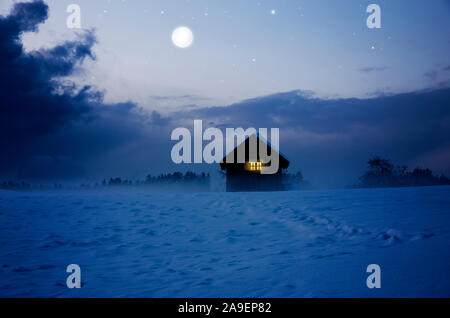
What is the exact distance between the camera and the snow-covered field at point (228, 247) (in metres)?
4.33

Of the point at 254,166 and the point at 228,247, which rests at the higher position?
the point at 254,166

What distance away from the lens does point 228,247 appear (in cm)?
630

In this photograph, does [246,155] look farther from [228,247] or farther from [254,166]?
[228,247]

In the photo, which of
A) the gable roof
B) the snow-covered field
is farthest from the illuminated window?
the snow-covered field

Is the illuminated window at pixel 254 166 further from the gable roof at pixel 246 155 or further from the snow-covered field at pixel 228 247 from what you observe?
the snow-covered field at pixel 228 247

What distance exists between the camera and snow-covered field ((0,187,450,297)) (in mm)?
4332

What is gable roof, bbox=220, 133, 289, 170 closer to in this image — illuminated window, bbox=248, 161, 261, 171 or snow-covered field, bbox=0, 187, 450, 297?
illuminated window, bbox=248, 161, 261, 171

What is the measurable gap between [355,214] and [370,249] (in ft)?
9.17

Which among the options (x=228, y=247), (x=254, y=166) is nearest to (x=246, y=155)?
(x=254, y=166)

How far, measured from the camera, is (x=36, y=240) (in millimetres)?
6707

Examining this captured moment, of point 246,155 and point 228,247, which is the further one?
point 246,155
